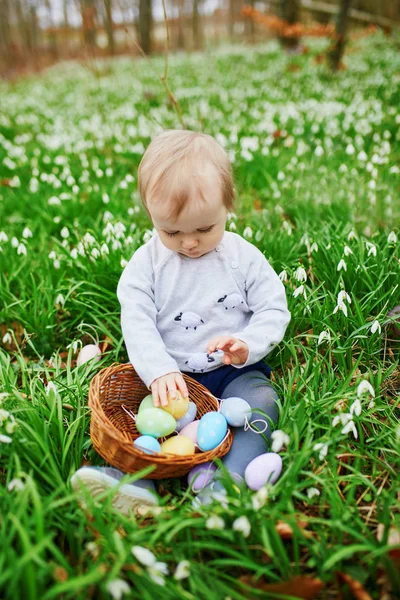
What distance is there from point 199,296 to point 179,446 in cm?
68

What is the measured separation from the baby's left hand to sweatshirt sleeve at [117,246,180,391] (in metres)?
0.20

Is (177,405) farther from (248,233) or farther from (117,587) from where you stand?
(248,233)

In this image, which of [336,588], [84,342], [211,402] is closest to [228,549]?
[336,588]

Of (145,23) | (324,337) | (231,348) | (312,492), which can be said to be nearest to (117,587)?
(312,492)

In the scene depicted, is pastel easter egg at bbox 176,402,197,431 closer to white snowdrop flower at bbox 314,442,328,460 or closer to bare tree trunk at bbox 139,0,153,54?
white snowdrop flower at bbox 314,442,328,460

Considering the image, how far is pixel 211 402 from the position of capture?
2248mm

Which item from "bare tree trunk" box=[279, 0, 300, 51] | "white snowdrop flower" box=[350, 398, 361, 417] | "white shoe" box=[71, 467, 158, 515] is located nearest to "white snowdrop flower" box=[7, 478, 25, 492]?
"white shoe" box=[71, 467, 158, 515]

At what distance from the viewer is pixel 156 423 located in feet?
6.55

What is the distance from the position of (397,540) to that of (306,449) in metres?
0.39

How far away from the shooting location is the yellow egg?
2051 mm

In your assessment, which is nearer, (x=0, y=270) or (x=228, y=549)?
(x=228, y=549)

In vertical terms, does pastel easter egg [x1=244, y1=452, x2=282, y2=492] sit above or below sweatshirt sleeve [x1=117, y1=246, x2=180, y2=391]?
below

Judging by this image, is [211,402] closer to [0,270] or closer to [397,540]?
[397,540]

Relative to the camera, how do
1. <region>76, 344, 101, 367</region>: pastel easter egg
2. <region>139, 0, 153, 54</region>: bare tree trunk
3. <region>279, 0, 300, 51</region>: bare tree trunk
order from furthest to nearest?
<region>139, 0, 153, 54</region>: bare tree trunk < <region>279, 0, 300, 51</region>: bare tree trunk < <region>76, 344, 101, 367</region>: pastel easter egg
